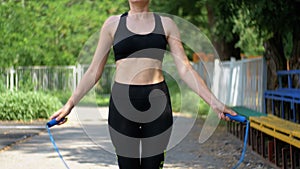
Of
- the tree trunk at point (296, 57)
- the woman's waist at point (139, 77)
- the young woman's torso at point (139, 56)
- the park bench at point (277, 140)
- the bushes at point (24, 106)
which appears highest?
the young woman's torso at point (139, 56)

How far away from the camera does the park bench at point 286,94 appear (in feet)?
43.0

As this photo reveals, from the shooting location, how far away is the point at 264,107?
52.1ft

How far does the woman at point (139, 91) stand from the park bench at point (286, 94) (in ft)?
25.7

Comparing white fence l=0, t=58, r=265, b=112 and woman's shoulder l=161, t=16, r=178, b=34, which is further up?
woman's shoulder l=161, t=16, r=178, b=34

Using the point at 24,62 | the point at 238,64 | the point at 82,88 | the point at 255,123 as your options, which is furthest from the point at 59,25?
the point at 82,88

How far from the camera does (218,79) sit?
27641 millimetres

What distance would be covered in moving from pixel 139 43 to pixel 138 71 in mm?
208

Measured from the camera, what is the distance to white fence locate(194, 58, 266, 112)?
54.9 ft

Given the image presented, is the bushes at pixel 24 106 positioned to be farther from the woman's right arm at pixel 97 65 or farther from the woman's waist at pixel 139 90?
the woman's waist at pixel 139 90

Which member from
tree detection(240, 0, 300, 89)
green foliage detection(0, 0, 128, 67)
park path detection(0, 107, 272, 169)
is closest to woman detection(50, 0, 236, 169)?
park path detection(0, 107, 272, 169)

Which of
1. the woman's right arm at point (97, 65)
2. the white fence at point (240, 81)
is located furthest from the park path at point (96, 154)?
the woman's right arm at point (97, 65)

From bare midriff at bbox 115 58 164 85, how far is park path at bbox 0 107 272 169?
9.30 ft

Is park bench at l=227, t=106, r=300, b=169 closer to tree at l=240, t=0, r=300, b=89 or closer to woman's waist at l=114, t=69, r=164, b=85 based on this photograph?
tree at l=240, t=0, r=300, b=89

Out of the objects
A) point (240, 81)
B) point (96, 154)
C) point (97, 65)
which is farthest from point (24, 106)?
point (97, 65)
